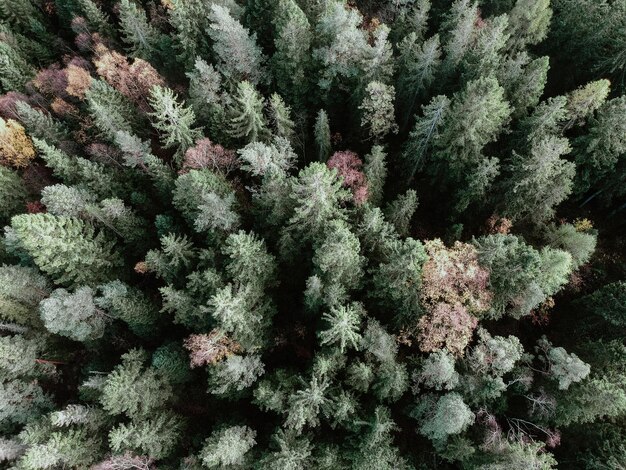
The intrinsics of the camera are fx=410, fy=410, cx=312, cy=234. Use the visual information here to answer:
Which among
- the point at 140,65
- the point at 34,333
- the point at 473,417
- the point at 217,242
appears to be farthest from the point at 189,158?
the point at 473,417

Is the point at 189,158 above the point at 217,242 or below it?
above

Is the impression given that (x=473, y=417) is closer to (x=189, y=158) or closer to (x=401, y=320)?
(x=401, y=320)

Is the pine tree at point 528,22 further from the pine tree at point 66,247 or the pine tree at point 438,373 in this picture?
the pine tree at point 66,247

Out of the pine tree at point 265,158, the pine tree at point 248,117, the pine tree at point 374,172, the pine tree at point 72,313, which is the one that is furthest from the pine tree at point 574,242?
the pine tree at point 72,313

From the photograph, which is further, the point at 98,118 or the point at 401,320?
the point at 98,118

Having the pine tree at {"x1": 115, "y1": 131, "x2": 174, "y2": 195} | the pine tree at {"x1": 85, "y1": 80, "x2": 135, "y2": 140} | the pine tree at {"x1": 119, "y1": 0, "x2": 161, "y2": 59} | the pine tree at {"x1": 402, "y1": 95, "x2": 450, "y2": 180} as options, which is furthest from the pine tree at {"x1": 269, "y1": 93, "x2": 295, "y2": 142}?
the pine tree at {"x1": 119, "y1": 0, "x2": 161, "y2": 59}

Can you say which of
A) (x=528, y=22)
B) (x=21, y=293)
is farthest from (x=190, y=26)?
(x=528, y=22)
